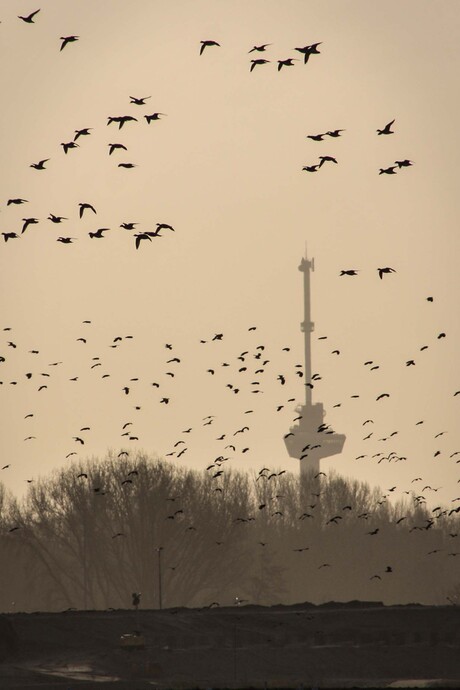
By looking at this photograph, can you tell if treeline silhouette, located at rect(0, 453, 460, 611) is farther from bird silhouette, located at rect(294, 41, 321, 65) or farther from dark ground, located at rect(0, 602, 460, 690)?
bird silhouette, located at rect(294, 41, 321, 65)

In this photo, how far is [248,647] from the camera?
110 metres

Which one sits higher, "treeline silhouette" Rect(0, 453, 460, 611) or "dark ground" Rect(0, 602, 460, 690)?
"treeline silhouette" Rect(0, 453, 460, 611)

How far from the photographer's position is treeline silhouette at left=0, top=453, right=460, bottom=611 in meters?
138

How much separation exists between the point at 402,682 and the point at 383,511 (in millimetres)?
81994

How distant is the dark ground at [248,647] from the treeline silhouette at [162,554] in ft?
36.9

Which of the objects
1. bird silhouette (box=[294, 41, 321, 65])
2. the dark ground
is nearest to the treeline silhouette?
the dark ground

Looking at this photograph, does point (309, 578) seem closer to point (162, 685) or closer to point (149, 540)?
point (149, 540)

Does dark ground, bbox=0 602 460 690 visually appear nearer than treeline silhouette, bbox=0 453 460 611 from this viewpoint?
Yes

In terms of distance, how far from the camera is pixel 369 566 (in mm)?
170625

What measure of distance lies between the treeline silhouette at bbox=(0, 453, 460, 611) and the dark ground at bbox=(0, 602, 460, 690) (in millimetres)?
11247

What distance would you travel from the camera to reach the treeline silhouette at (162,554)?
138 m

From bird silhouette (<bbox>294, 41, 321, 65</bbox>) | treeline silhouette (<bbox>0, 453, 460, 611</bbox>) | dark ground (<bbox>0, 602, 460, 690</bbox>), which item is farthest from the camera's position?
treeline silhouette (<bbox>0, 453, 460, 611</bbox>)

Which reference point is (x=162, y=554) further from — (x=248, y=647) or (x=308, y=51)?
(x=308, y=51)

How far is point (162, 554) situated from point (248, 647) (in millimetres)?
28673
